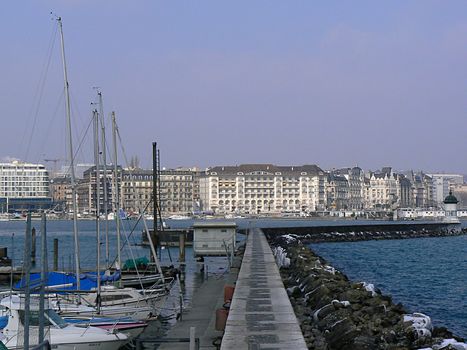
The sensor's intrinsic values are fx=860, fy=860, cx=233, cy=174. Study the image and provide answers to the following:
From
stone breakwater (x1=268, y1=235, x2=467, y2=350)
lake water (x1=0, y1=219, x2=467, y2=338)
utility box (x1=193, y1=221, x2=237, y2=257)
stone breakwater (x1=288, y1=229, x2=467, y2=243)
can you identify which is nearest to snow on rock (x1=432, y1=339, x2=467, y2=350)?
stone breakwater (x1=268, y1=235, x2=467, y2=350)

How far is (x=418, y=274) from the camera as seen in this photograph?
53719 millimetres

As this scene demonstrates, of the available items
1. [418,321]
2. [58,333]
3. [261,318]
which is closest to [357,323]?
[418,321]

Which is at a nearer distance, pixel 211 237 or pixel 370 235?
pixel 211 237

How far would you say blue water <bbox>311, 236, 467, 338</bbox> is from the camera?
34.1m

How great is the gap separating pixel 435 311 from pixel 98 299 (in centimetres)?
1502

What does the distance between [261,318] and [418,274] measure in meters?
35.5

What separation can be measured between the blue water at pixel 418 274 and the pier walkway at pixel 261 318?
6.46 m

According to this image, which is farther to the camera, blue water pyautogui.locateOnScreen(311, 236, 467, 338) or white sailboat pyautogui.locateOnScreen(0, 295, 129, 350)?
blue water pyautogui.locateOnScreen(311, 236, 467, 338)

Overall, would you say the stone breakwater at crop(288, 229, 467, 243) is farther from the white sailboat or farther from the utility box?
the white sailboat

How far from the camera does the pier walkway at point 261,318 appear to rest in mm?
16766

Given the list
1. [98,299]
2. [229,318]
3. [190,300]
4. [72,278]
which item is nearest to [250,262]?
[190,300]

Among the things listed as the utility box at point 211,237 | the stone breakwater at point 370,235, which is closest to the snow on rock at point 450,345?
the utility box at point 211,237

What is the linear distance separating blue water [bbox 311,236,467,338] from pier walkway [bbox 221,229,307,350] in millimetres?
6462

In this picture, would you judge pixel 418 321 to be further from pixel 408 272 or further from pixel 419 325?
pixel 408 272
